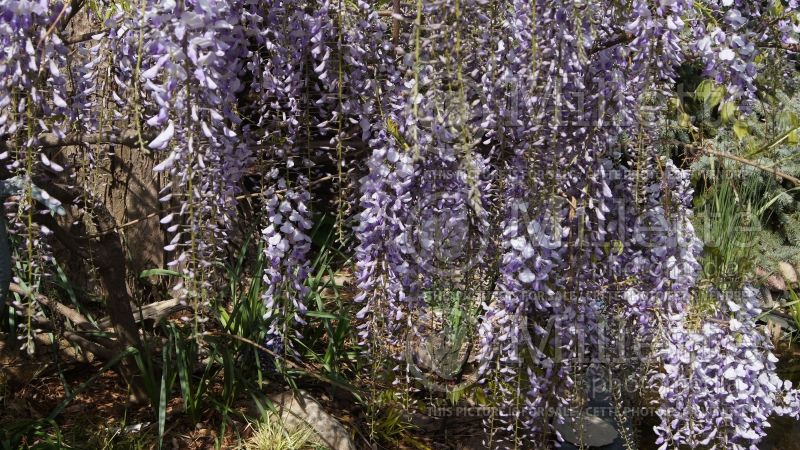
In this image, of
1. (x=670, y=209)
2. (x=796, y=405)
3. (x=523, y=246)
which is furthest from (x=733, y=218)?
(x=523, y=246)

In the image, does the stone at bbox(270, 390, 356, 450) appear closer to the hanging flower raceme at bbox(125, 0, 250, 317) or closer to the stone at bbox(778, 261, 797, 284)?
the hanging flower raceme at bbox(125, 0, 250, 317)

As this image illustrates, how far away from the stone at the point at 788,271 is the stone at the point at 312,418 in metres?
3.61

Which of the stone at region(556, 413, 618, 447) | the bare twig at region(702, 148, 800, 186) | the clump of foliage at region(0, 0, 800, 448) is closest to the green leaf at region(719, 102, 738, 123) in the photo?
the clump of foliage at region(0, 0, 800, 448)

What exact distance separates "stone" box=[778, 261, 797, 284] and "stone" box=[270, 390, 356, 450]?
142 inches

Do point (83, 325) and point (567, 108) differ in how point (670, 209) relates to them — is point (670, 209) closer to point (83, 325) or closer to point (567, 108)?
point (567, 108)

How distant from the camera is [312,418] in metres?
3.21

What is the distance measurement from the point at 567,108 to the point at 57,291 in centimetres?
269

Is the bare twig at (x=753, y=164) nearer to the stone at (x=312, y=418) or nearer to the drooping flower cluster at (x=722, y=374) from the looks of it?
the drooping flower cluster at (x=722, y=374)

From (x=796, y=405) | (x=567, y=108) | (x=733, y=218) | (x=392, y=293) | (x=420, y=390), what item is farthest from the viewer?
(x=733, y=218)

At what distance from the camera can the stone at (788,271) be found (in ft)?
17.9

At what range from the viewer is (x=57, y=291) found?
12.6 feet

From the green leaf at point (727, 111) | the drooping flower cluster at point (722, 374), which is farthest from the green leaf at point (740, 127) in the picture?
the drooping flower cluster at point (722, 374)

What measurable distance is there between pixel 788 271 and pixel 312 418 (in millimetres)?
3808

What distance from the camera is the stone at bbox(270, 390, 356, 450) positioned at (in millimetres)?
3189
